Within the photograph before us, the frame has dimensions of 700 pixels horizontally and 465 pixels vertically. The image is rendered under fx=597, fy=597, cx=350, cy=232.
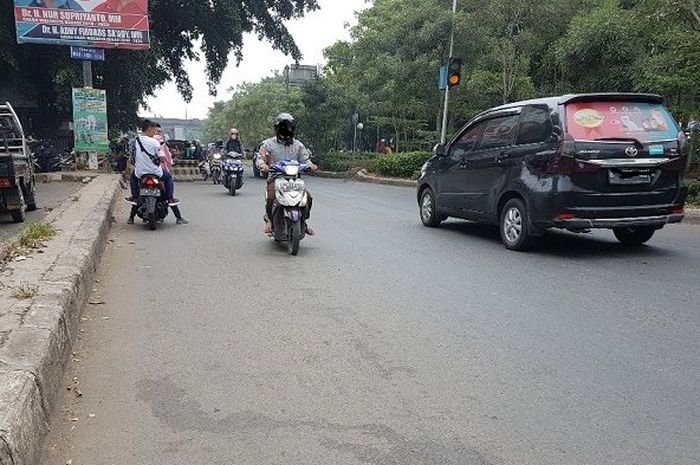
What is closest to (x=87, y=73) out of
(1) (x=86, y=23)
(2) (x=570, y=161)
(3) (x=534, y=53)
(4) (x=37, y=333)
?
(1) (x=86, y=23)

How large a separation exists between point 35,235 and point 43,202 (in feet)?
24.2

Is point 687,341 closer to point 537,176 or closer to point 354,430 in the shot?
point 354,430

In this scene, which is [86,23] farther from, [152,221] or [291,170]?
[291,170]

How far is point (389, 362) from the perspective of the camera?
3.79 metres

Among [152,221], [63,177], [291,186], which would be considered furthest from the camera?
[63,177]

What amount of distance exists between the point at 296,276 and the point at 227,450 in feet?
11.3

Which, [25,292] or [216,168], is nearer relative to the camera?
[25,292]

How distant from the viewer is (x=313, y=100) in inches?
1195

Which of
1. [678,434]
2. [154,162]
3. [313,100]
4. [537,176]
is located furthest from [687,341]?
[313,100]

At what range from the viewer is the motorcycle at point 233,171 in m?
15.6

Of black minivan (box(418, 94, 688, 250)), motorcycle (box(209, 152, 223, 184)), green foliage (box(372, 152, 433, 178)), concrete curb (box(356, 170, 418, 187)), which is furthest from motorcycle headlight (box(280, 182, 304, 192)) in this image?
green foliage (box(372, 152, 433, 178))

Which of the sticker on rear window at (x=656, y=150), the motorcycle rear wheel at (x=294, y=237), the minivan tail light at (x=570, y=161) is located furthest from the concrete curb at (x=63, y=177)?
the sticker on rear window at (x=656, y=150)

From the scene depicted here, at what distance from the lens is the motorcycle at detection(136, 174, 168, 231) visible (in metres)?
8.96

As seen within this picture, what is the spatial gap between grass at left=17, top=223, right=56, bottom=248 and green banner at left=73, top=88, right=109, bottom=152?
46.2ft
